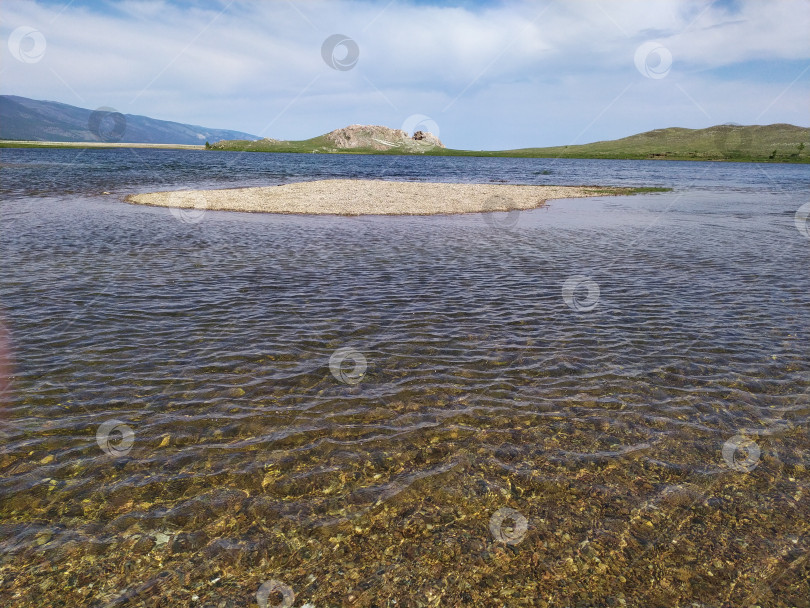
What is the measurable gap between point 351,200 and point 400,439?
3956cm

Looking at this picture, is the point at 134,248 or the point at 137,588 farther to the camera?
the point at 134,248

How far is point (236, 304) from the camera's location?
1533 centimetres

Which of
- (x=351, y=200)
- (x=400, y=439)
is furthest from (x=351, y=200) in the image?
(x=400, y=439)

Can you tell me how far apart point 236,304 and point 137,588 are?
34.8 feet

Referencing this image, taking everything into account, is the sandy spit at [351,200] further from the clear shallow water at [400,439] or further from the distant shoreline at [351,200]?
the clear shallow water at [400,439]

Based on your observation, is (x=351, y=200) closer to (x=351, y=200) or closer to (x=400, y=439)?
(x=351, y=200)

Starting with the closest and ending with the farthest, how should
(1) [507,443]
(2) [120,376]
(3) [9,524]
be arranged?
(3) [9,524], (1) [507,443], (2) [120,376]

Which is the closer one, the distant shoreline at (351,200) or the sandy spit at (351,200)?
the distant shoreline at (351,200)

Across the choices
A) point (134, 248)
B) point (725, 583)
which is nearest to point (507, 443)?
point (725, 583)

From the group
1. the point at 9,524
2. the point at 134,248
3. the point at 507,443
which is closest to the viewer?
the point at 9,524

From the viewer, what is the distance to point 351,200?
150ft

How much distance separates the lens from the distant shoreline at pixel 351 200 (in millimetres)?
39625

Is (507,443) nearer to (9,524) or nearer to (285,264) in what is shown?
(9,524)

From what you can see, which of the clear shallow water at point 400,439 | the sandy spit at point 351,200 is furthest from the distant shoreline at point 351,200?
the clear shallow water at point 400,439
